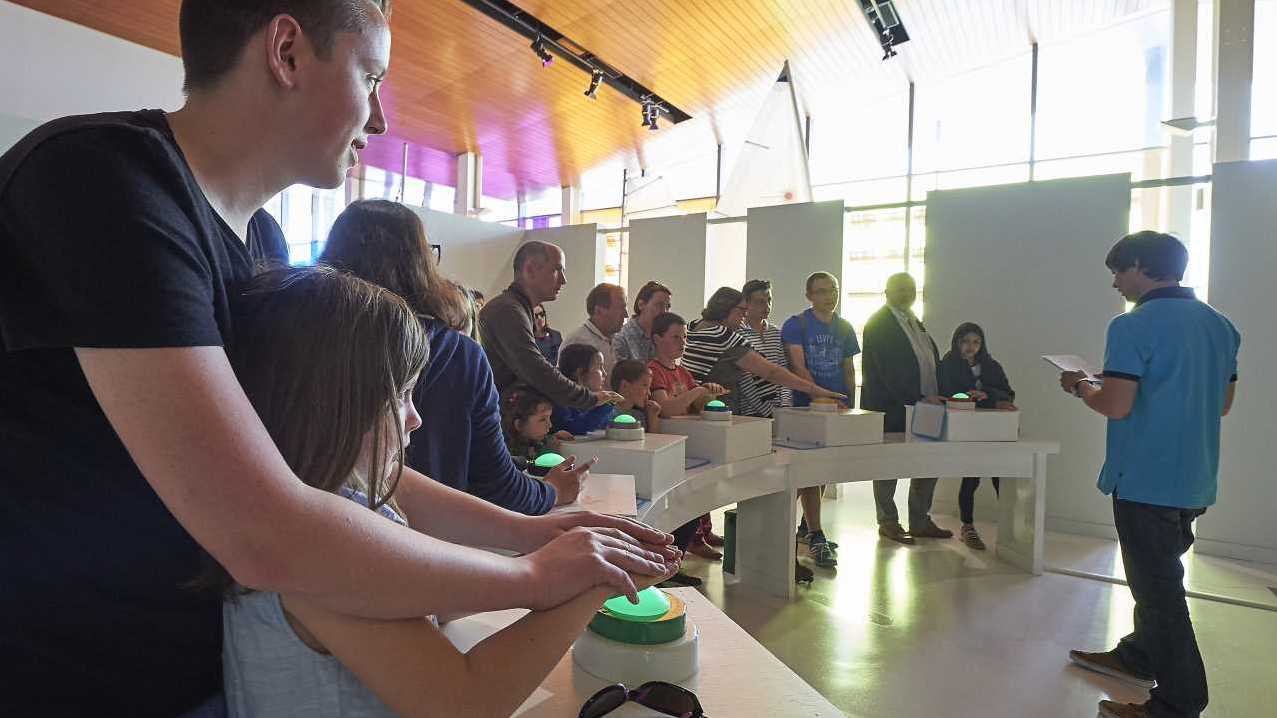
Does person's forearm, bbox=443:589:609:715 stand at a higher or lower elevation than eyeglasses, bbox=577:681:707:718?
higher

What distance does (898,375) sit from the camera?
438cm

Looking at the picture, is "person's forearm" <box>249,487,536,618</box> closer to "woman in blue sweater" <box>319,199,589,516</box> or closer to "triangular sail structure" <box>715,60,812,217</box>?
"woman in blue sweater" <box>319,199,589,516</box>

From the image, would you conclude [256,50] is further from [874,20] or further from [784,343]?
[874,20]

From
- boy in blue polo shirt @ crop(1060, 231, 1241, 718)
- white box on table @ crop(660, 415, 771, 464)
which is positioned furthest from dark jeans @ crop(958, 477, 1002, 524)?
white box on table @ crop(660, 415, 771, 464)

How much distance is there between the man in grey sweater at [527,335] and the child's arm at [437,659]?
1.65 meters

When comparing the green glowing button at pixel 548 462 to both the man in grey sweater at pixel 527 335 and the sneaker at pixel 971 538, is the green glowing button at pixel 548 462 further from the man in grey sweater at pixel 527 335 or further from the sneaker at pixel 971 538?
the sneaker at pixel 971 538

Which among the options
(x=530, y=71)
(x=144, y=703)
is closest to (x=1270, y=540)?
(x=144, y=703)

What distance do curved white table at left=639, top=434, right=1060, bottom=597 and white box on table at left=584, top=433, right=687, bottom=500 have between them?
42 cm

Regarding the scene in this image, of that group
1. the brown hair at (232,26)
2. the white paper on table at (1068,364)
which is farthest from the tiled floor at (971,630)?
the brown hair at (232,26)

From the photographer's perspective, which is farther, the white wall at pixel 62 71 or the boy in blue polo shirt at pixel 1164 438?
the white wall at pixel 62 71

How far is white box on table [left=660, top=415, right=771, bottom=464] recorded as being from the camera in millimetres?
2705

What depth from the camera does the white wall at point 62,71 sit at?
402 cm

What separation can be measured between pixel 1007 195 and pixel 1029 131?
1818mm

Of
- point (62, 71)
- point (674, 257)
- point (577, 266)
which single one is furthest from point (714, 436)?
point (577, 266)
